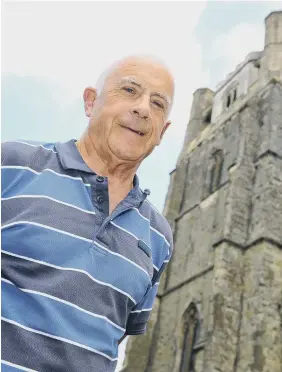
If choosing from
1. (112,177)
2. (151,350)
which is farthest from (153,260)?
(151,350)

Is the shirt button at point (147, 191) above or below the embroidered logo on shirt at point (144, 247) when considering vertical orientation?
above

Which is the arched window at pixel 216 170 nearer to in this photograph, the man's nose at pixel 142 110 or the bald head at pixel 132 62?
the bald head at pixel 132 62

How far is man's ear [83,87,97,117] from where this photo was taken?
1817 millimetres

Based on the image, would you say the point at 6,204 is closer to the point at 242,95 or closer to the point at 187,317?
the point at 187,317

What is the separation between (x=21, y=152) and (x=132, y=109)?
0.41 meters

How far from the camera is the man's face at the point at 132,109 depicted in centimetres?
165

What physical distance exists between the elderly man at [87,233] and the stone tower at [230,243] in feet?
36.4

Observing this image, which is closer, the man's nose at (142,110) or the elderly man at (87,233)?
the elderly man at (87,233)

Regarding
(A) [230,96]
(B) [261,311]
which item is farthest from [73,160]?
(A) [230,96]

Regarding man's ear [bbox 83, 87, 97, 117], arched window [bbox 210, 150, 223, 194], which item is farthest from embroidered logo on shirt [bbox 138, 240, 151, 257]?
arched window [bbox 210, 150, 223, 194]

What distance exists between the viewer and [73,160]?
1.59 meters

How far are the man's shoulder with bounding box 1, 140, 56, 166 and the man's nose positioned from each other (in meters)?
0.32

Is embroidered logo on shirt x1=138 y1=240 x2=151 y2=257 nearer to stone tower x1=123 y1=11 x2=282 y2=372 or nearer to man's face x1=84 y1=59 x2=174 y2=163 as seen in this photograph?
man's face x1=84 y1=59 x2=174 y2=163

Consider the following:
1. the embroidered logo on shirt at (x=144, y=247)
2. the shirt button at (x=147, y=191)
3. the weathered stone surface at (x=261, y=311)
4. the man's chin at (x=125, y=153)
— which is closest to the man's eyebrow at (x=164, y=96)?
the man's chin at (x=125, y=153)
